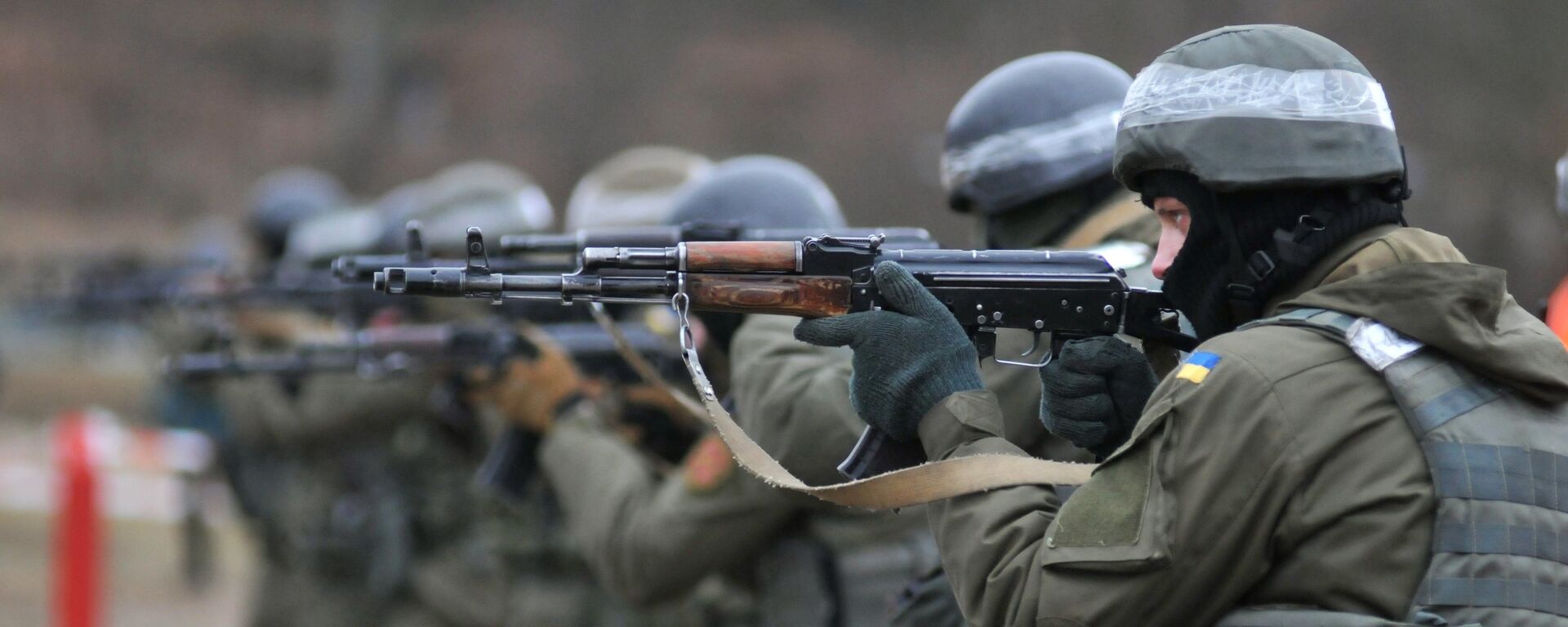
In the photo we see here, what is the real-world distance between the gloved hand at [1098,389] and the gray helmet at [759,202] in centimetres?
188

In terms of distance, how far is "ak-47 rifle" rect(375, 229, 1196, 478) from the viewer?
2902mm

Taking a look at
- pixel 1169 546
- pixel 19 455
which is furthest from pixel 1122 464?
pixel 19 455

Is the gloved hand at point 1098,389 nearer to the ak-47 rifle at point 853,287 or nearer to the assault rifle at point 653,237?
the ak-47 rifle at point 853,287

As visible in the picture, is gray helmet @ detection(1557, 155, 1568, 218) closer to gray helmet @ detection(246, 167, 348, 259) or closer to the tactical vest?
the tactical vest

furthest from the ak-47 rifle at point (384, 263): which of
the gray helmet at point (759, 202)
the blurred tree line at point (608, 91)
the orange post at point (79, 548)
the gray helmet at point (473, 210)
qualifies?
the blurred tree line at point (608, 91)

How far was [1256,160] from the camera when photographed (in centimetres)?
247

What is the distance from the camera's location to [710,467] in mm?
4496

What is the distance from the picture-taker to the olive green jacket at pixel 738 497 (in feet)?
13.0

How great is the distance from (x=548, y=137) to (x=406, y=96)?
4412 mm

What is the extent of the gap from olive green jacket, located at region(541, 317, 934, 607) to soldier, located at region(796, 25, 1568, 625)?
130 cm

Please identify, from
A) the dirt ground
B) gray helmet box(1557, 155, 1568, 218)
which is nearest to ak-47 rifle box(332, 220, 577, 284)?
gray helmet box(1557, 155, 1568, 218)

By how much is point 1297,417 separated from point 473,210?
5.38m

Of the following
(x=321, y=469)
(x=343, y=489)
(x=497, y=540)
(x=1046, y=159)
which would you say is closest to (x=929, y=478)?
(x=1046, y=159)

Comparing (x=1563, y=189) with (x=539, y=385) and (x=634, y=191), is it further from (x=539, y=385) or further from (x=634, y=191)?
(x=634, y=191)
